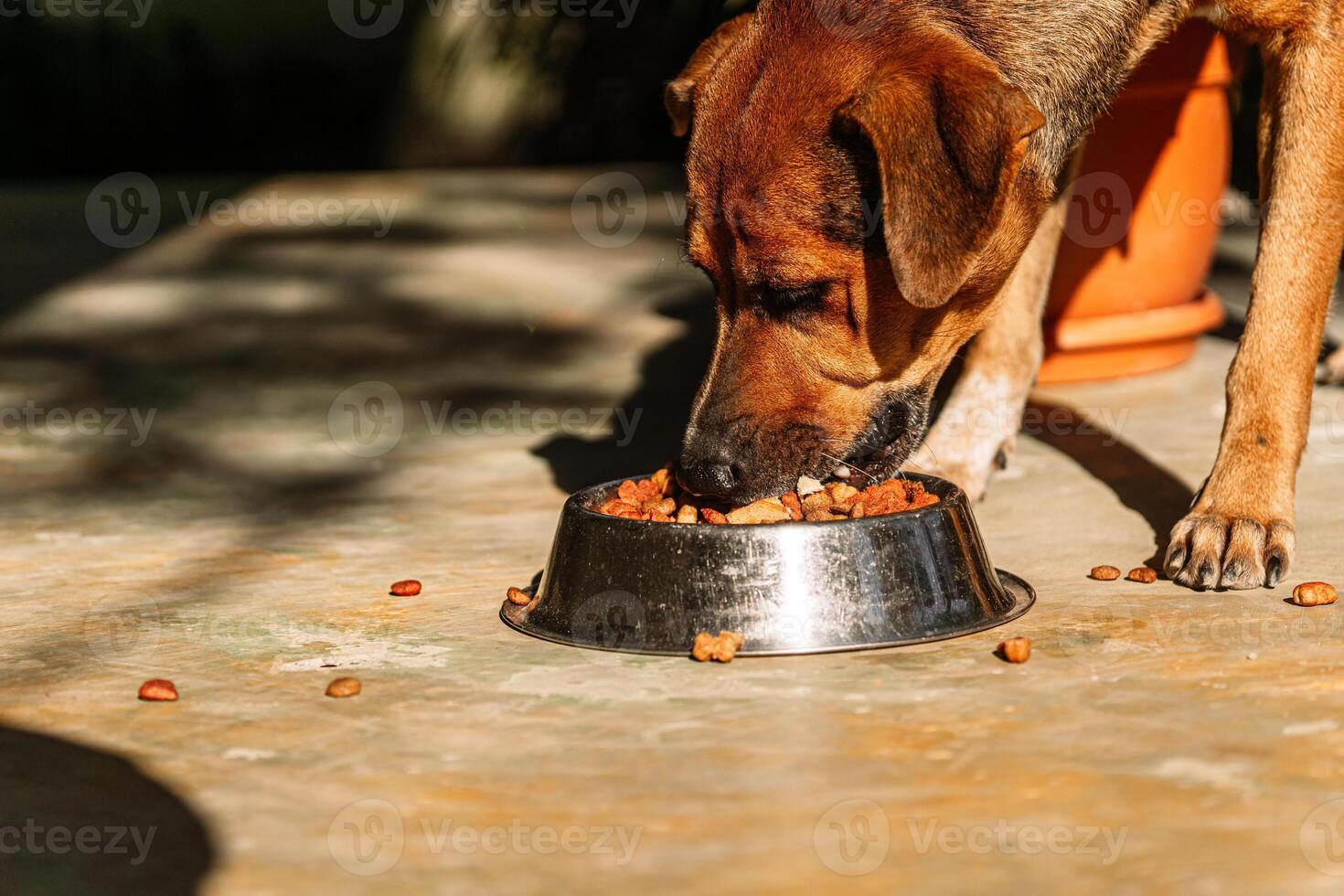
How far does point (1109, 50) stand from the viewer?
142 inches

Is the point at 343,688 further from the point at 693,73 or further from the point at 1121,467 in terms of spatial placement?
the point at 1121,467

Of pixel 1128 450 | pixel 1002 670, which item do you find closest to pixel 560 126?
pixel 1128 450

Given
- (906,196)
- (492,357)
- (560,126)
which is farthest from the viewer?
(560,126)

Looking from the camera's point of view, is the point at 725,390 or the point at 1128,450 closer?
the point at 725,390

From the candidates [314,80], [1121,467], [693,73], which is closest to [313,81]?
[314,80]

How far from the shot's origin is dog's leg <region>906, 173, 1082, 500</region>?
426 cm

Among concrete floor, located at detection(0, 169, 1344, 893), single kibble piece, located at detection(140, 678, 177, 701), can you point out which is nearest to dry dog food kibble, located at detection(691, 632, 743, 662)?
concrete floor, located at detection(0, 169, 1344, 893)

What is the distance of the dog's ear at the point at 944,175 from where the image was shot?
10.1ft

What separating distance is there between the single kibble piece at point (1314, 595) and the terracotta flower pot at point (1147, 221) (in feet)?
7.70

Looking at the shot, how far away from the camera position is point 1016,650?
111 inches

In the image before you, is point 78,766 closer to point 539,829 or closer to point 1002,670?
point 539,829

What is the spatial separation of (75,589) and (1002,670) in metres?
2.11

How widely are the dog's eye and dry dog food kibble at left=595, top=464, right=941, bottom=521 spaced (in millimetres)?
373

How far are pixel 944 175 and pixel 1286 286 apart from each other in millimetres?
1035
